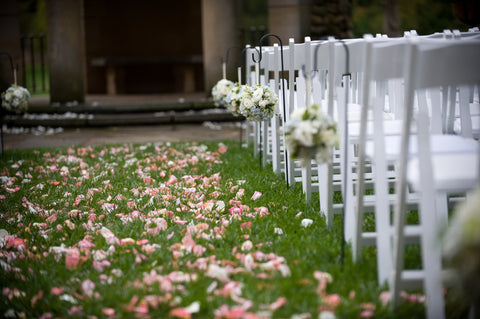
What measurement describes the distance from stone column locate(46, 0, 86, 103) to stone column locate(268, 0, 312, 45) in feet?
9.93

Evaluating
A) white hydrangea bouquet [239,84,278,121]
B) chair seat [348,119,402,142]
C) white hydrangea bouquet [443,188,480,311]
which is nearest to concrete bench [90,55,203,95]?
white hydrangea bouquet [239,84,278,121]

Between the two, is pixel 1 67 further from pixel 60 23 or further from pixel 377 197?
pixel 377 197

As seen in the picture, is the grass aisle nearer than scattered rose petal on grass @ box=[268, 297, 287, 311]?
No

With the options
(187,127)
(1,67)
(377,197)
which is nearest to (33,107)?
(1,67)

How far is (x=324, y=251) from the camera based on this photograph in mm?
3064

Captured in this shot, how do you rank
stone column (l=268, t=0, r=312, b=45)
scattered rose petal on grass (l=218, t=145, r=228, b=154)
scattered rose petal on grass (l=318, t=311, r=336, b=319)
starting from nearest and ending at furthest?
scattered rose petal on grass (l=318, t=311, r=336, b=319), scattered rose petal on grass (l=218, t=145, r=228, b=154), stone column (l=268, t=0, r=312, b=45)

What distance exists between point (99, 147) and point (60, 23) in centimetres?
347

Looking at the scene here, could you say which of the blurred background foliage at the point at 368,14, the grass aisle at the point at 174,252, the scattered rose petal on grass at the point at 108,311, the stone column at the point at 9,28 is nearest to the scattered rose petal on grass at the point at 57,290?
the grass aisle at the point at 174,252

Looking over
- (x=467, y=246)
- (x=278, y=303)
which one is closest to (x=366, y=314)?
(x=278, y=303)

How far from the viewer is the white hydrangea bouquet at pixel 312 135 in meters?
2.65

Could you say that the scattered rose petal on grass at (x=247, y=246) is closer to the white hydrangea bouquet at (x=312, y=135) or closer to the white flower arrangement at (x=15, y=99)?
the white hydrangea bouquet at (x=312, y=135)

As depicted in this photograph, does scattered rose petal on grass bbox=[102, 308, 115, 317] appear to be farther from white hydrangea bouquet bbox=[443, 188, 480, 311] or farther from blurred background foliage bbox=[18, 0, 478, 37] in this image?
blurred background foliage bbox=[18, 0, 478, 37]

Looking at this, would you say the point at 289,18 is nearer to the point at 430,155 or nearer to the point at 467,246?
the point at 430,155

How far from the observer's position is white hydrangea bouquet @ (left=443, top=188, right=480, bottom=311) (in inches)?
59.1
